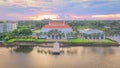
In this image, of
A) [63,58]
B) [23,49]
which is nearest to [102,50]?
[63,58]

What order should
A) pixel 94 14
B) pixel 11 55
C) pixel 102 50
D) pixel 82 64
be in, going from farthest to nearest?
pixel 94 14 < pixel 102 50 < pixel 11 55 < pixel 82 64

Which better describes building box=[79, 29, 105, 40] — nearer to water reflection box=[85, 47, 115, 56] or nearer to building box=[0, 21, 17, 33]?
water reflection box=[85, 47, 115, 56]

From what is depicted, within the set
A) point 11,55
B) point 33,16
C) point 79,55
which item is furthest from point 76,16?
point 11,55

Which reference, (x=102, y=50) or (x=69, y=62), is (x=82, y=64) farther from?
(x=102, y=50)

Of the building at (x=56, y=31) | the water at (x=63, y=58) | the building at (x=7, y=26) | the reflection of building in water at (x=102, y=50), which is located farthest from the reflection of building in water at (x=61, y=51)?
the building at (x=7, y=26)

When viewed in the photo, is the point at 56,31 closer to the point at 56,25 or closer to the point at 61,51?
the point at 56,25

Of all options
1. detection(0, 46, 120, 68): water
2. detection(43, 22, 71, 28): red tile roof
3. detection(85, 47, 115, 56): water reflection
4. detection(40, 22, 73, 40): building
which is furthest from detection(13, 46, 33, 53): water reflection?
detection(85, 47, 115, 56): water reflection

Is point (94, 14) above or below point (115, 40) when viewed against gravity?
above
